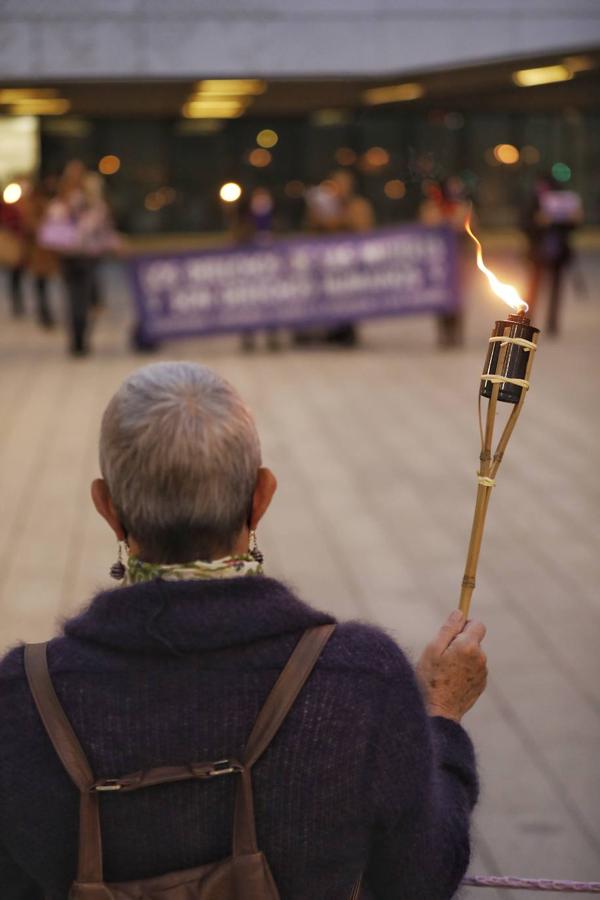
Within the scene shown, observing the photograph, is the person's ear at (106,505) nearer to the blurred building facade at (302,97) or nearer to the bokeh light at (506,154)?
the blurred building facade at (302,97)

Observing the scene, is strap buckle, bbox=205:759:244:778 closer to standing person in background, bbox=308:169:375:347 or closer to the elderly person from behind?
the elderly person from behind

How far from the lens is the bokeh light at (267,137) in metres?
30.7

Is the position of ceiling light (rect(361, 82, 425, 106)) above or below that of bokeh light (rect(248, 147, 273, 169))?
above

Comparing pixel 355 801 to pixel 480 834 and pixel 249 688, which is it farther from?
pixel 480 834

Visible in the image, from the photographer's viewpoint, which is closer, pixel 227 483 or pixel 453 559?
pixel 227 483

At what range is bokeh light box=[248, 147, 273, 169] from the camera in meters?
30.8

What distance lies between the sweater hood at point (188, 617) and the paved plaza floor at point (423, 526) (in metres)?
0.13

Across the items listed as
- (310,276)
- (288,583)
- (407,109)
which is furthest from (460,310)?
(407,109)

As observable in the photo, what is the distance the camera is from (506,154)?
31.1 metres

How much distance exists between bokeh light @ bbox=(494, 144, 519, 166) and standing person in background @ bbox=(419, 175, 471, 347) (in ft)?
55.5

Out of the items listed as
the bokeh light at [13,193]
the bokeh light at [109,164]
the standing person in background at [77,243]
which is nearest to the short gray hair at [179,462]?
the standing person in background at [77,243]

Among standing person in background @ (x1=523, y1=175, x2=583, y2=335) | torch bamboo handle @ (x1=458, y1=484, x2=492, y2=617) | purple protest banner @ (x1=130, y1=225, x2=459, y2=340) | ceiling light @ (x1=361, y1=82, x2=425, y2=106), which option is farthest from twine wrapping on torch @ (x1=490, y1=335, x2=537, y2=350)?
ceiling light @ (x1=361, y1=82, x2=425, y2=106)

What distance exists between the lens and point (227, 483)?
1.77 m

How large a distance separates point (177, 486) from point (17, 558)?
17.5 feet
